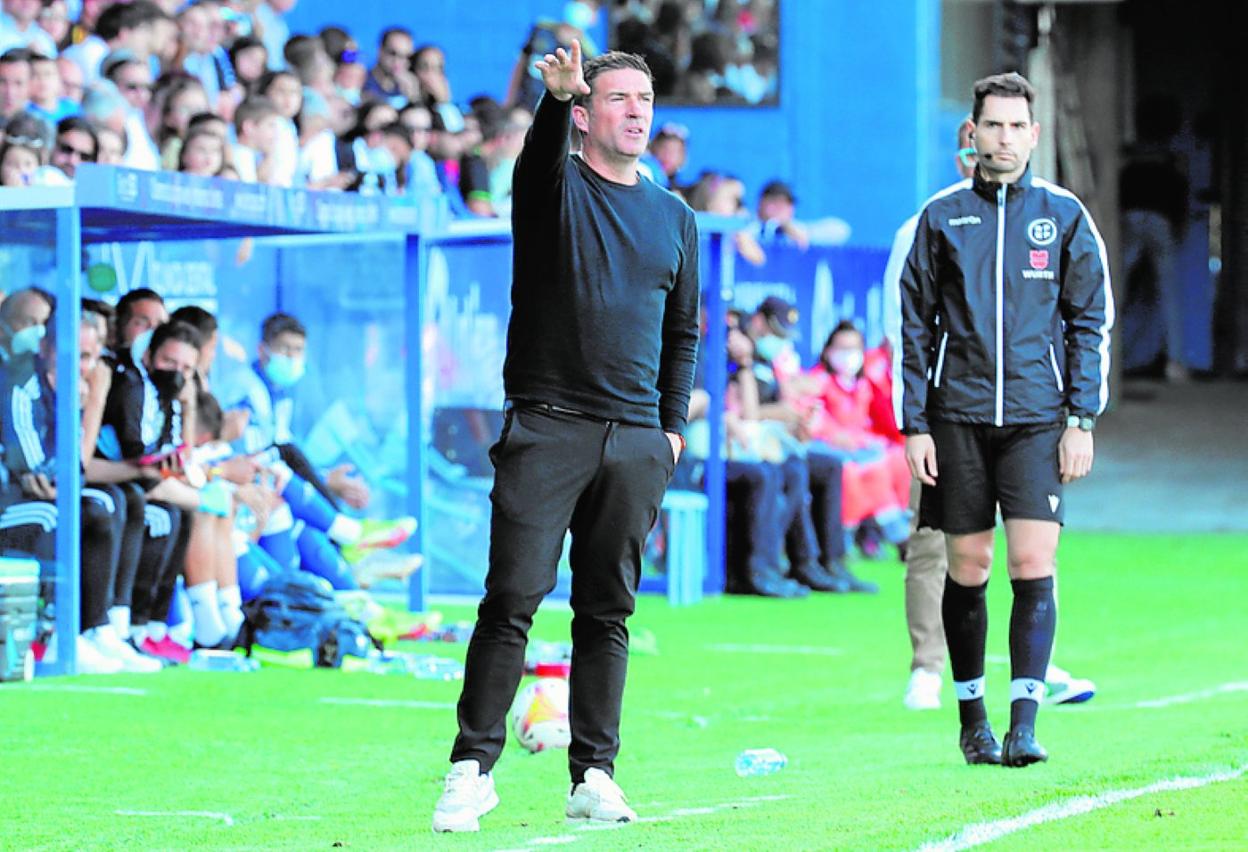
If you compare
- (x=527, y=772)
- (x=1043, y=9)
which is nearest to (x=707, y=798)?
(x=527, y=772)

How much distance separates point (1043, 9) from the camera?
89.0 ft

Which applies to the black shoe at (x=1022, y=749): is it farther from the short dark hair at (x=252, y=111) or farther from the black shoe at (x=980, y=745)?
the short dark hair at (x=252, y=111)

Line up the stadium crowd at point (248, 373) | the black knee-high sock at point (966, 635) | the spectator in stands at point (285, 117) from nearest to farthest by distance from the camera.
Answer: the black knee-high sock at point (966, 635) → the stadium crowd at point (248, 373) → the spectator in stands at point (285, 117)

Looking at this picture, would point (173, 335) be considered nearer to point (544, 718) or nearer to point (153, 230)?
point (153, 230)

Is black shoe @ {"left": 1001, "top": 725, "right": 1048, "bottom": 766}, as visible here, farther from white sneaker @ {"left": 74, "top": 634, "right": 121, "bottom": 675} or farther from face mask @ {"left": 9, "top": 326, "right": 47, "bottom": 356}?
face mask @ {"left": 9, "top": 326, "right": 47, "bottom": 356}

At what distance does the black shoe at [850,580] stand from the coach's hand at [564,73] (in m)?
9.71

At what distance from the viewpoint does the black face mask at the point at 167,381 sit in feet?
36.7

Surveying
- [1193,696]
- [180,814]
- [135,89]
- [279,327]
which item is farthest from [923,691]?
[135,89]

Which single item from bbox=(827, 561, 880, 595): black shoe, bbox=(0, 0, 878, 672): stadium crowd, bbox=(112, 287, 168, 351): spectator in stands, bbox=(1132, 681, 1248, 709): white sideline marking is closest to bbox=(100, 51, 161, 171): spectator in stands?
bbox=(0, 0, 878, 672): stadium crowd

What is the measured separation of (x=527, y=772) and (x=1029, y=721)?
5.43 ft

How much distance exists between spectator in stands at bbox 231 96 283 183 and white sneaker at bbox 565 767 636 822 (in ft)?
25.4

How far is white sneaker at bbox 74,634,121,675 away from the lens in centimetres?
1037

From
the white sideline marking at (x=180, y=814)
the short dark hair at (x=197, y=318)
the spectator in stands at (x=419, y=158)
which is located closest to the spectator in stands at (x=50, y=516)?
the short dark hair at (x=197, y=318)

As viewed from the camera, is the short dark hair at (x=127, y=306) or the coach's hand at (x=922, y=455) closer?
the coach's hand at (x=922, y=455)
